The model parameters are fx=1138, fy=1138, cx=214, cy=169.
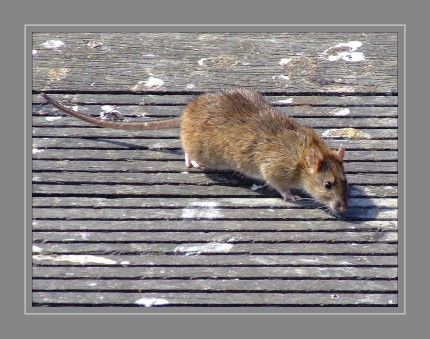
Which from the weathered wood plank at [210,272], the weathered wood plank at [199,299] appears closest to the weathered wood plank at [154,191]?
the weathered wood plank at [210,272]

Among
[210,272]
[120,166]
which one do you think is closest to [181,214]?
[210,272]

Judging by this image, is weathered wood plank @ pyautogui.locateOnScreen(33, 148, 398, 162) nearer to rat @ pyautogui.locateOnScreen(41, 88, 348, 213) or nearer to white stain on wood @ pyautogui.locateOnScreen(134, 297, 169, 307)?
rat @ pyautogui.locateOnScreen(41, 88, 348, 213)

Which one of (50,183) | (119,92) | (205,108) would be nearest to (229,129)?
(205,108)

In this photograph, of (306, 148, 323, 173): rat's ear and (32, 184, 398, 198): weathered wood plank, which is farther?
(306, 148, 323, 173): rat's ear

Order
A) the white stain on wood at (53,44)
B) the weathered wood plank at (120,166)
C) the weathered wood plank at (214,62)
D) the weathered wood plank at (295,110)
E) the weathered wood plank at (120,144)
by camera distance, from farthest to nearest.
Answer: the white stain on wood at (53,44) → the weathered wood plank at (214,62) → the weathered wood plank at (295,110) → the weathered wood plank at (120,144) → the weathered wood plank at (120,166)

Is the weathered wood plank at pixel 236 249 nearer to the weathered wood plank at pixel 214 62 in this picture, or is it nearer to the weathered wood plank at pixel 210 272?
the weathered wood plank at pixel 210 272

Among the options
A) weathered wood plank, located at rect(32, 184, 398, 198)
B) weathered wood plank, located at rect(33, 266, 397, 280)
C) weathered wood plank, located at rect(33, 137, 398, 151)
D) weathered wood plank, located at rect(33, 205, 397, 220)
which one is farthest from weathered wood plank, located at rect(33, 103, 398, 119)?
weathered wood plank, located at rect(33, 266, 397, 280)
